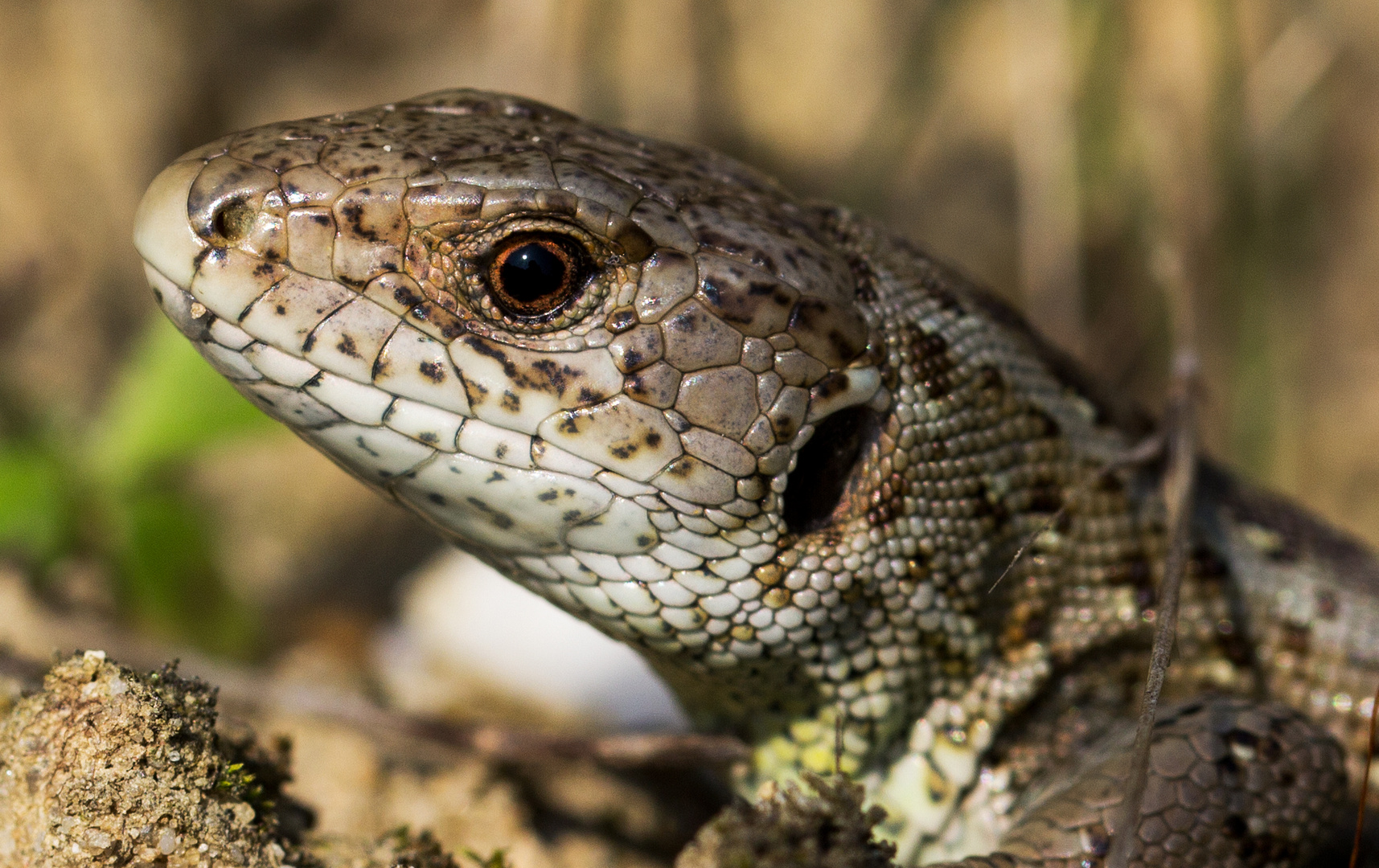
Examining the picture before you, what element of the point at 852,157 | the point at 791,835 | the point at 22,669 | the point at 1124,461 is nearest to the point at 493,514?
the point at 791,835

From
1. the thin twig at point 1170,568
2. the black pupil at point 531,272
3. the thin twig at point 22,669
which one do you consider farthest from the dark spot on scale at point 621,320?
the thin twig at point 22,669

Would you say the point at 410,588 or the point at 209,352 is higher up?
the point at 209,352

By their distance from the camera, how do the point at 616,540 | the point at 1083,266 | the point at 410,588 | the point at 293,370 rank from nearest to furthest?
the point at 293,370, the point at 616,540, the point at 410,588, the point at 1083,266

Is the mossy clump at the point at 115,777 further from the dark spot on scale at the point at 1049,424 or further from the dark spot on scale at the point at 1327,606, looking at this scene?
the dark spot on scale at the point at 1327,606

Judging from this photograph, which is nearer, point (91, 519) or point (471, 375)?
point (471, 375)

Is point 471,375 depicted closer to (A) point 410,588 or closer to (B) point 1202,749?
(B) point 1202,749

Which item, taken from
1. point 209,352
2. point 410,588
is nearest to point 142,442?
point 410,588

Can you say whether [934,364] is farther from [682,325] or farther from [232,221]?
[232,221]

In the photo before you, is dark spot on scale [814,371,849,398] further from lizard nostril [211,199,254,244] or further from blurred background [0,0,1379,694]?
blurred background [0,0,1379,694]
